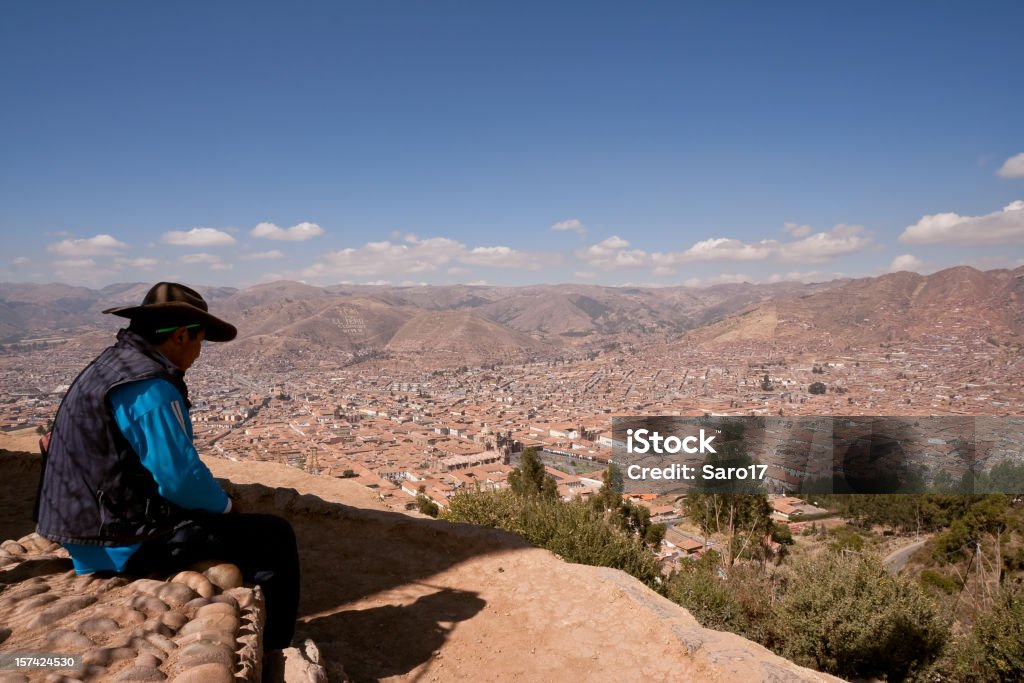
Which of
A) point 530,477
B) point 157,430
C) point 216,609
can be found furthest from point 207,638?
point 530,477

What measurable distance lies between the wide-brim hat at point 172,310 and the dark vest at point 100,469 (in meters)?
0.16

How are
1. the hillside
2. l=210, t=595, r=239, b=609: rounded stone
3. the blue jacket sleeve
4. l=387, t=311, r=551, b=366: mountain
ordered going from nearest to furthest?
1. the blue jacket sleeve
2. l=210, t=595, r=239, b=609: rounded stone
3. the hillside
4. l=387, t=311, r=551, b=366: mountain

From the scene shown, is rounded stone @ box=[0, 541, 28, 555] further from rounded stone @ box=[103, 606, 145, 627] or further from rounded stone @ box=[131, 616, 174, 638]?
rounded stone @ box=[131, 616, 174, 638]

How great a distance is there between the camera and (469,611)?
219 inches

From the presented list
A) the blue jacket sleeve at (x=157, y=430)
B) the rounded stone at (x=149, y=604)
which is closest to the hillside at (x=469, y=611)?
the rounded stone at (x=149, y=604)

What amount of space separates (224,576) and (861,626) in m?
10.4

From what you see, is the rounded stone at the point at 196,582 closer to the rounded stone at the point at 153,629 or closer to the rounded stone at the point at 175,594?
the rounded stone at the point at 175,594

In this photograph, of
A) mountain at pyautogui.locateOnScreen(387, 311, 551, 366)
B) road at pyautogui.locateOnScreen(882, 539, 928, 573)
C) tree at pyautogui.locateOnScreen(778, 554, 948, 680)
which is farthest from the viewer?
mountain at pyautogui.locateOnScreen(387, 311, 551, 366)

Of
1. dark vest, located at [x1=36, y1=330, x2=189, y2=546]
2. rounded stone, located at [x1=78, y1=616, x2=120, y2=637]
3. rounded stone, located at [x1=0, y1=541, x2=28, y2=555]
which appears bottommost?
rounded stone, located at [x1=0, y1=541, x2=28, y2=555]

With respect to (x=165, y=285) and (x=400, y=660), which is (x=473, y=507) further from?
(x=165, y=285)

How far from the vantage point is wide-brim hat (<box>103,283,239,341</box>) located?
115 inches

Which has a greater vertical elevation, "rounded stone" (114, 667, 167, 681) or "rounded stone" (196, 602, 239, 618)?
"rounded stone" (114, 667, 167, 681)

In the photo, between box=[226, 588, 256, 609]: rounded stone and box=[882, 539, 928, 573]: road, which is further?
box=[882, 539, 928, 573]: road

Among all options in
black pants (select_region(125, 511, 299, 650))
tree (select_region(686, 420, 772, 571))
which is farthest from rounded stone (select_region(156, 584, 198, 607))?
tree (select_region(686, 420, 772, 571))
